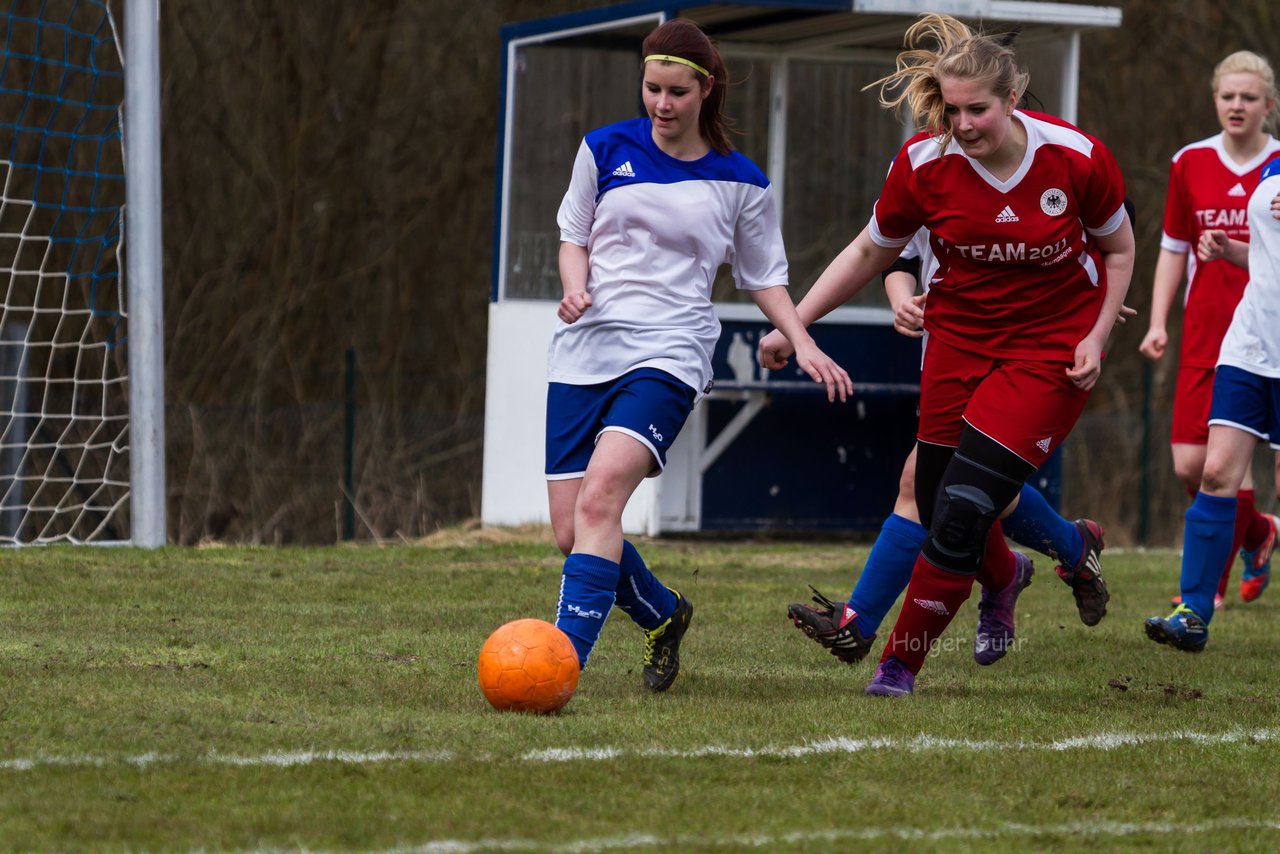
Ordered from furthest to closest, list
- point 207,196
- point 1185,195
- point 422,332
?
point 422,332, point 207,196, point 1185,195

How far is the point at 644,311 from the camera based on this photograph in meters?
5.22

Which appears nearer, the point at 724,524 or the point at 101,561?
the point at 101,561

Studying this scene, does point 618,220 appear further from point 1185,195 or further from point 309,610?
point 1185,195

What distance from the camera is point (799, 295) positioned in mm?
12336

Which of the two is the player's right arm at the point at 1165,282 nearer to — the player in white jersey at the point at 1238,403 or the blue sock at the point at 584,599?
the player in white jersey at the point at 1238,403

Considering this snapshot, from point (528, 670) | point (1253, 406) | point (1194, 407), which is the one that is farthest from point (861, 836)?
point (1194, 407)

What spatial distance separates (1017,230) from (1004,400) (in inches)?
18.5

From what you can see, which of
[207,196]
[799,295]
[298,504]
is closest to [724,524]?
[799,295]

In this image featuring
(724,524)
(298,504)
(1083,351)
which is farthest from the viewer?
(298,504)

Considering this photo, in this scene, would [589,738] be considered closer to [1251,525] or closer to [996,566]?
[996,566]

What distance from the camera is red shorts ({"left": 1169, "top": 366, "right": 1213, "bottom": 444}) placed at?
311 inches

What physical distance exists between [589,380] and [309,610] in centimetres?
216

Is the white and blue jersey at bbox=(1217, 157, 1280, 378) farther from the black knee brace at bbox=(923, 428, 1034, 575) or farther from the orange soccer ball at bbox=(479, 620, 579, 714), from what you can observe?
the orange soccer ball at bbox=(479, 620, 579, 714)

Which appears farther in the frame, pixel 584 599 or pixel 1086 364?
pixel 1086 364
